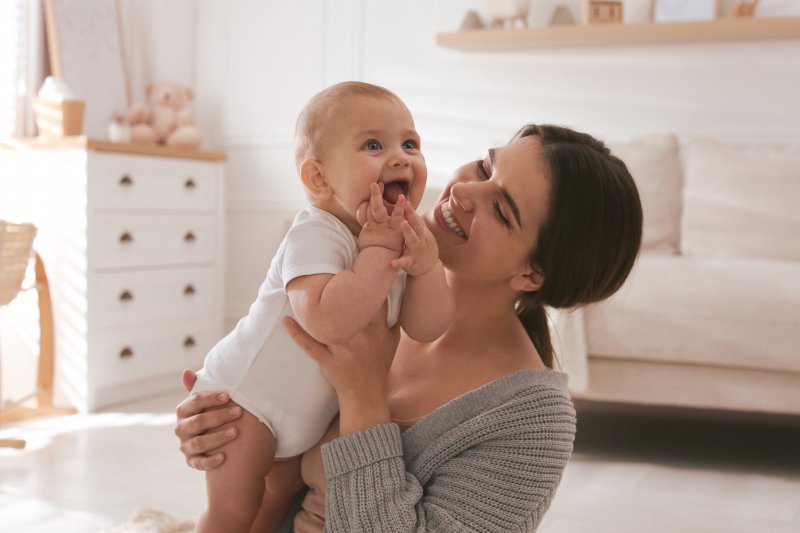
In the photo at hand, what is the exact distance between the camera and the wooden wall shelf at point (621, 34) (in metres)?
3.69

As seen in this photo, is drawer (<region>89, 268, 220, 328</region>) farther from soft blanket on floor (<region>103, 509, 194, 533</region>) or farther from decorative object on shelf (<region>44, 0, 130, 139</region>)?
soft blanket on floor (<region>103, 509, 194, 533</region>)

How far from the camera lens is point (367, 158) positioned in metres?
1.16

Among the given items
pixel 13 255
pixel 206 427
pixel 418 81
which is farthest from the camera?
pixel 418 81

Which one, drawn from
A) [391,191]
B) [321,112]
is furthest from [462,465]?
[321,112]

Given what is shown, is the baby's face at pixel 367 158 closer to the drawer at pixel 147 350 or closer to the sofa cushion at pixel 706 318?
the sofa cushion at pixel 706 318

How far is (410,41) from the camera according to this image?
4473 millimetres

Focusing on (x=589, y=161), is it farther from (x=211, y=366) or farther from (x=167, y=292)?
(x=167, y=292)

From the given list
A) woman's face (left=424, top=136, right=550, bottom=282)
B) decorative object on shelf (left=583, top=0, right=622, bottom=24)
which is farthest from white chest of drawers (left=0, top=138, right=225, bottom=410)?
woman's face (left=424, top=136, right=550, bottom=282)

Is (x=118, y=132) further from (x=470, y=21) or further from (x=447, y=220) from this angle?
(x=447, y=220)

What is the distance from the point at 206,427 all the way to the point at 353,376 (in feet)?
0.72

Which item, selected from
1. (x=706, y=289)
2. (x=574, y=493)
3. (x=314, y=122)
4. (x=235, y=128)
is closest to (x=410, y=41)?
(x=235, y=128)

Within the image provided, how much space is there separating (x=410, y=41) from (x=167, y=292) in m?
1.70

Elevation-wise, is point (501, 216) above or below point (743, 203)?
above

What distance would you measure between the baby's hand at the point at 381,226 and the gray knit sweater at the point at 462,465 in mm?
219
